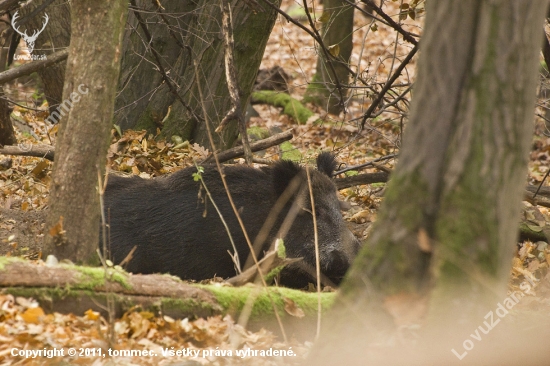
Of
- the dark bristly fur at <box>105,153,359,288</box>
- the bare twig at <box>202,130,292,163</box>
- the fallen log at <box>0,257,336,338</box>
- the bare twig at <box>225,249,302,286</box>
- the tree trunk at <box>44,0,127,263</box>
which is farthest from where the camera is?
the bare twig at <box>202,130,292,163</box>

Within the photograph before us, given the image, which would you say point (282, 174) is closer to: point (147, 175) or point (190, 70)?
point (147, 175)

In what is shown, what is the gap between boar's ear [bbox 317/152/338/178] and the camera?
7535mm

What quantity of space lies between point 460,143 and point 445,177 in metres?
0.18

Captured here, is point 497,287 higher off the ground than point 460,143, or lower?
lower

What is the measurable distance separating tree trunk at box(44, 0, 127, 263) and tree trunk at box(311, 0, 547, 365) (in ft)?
7.15

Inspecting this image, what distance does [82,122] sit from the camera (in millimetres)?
4395

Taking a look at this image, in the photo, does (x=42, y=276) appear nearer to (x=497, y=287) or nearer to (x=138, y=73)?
(x=497, y=287)

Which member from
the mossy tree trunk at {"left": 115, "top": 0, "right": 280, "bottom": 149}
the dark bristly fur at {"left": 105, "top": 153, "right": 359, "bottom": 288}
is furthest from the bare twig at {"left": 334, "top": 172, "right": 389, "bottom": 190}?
the mossy tree trunk at {"left": 115, "top": 0, "right": 280, "bottom": 149}

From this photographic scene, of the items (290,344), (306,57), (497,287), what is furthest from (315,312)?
(306,57)

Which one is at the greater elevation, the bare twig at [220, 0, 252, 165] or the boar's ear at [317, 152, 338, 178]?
the bare twig at [220, 0, 252, 165]

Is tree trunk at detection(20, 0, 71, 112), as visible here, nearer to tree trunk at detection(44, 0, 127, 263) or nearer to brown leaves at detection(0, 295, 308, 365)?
tree trunk at detection(44, 0, 127, 263)

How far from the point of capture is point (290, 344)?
4316 millimetres

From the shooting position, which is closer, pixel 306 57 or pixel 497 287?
pixel 497 287

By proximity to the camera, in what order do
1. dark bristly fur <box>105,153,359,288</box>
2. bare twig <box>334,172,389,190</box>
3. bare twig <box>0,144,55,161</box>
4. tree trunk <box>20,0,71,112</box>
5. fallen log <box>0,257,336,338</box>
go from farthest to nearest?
tree trunk <box>20,0,71,112</box>
bare twig <box>334,172,389,190</box>
bare twig <box>0,144,55,161</box>
dark bristly fur <box>105,153,359,288</box>
fallen log <box>0,257,336,338</box>
